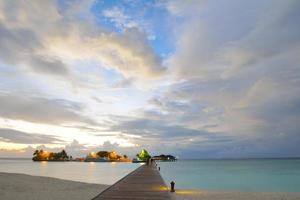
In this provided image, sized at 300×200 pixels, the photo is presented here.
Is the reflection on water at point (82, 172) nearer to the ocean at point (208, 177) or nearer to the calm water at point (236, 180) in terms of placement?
the ocean at point (208, 177)

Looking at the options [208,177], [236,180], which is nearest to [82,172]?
[208,177]

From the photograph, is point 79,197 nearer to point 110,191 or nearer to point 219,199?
point 110,191

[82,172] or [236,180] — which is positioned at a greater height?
[82,172]

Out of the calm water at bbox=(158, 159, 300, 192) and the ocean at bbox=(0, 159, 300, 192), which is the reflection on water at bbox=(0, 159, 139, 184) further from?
the calm water at bbox=(158, 159, 300, 192)

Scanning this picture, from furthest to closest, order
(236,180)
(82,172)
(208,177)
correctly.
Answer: (82,172) < (208,177) < (236,180)

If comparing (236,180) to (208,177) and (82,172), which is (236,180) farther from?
(82,172)

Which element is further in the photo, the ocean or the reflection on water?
the reflection on water

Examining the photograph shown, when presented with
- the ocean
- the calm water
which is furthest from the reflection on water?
the calm water

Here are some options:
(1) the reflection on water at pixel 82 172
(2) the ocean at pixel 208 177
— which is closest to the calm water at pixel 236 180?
(2) the ocean at pixel 208 177

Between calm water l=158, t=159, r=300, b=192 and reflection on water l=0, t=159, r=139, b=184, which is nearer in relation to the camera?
calm water l=158, t=159, r=300, b=192

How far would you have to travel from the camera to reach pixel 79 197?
72.7 ft

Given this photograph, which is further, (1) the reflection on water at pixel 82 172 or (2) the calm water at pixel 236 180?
(1) the reflection on water at pixel 82 172

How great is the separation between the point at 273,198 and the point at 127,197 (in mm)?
12031

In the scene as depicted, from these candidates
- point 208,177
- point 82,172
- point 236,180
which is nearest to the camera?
point 236,180
